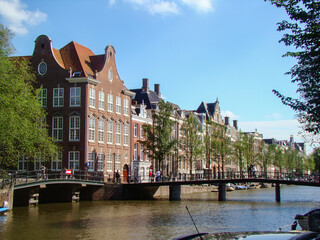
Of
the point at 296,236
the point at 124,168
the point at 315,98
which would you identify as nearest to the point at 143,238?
the point at 315,98

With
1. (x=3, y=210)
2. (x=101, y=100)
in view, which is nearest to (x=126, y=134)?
(x=101, y=100)

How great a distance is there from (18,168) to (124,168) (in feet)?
43.7

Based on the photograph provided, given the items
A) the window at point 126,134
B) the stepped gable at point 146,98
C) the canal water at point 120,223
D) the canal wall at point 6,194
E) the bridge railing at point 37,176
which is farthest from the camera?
the stepped gable at point 146,98

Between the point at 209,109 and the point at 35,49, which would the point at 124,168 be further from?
the point at 209,109

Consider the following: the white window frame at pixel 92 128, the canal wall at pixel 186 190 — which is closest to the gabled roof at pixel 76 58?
the white window frame at pixel 92 128

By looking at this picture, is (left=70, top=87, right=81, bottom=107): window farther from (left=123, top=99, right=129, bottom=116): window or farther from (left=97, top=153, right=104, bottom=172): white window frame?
(left=123, top=99, right=129, bottom=116): window

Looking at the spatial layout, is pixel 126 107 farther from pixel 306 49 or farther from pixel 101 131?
pixel 306 49

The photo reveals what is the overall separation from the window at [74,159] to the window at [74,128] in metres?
1.58

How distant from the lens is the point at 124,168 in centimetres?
5522

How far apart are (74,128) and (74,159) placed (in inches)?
138

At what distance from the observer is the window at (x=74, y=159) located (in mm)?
47594

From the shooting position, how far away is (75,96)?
4859 centimetres

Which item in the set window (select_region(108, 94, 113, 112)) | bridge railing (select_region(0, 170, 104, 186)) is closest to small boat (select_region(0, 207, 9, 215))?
bridge railing (select_region(0, 170, 104, 186))

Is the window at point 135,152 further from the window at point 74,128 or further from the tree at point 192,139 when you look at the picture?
the window at point 74,128
